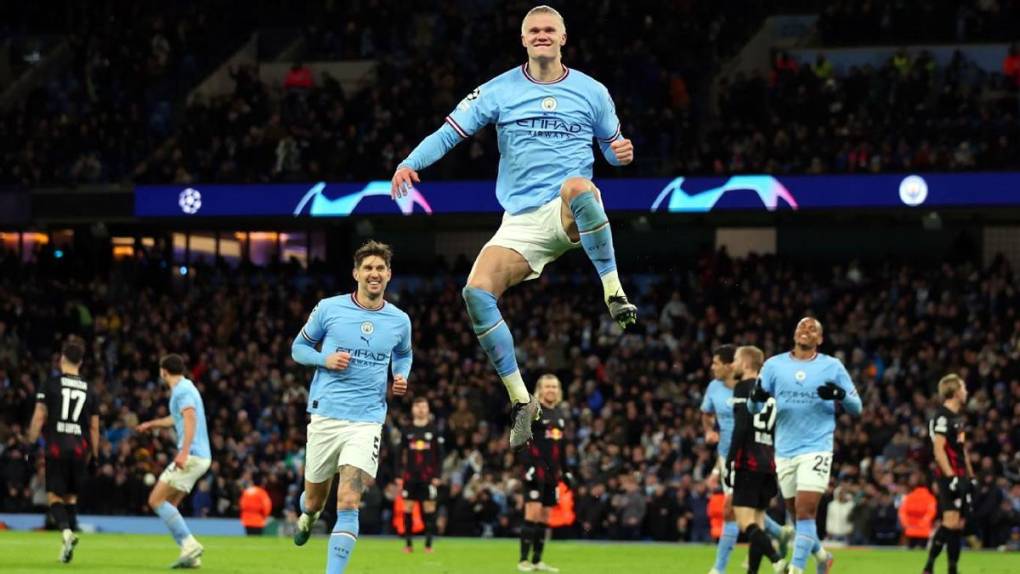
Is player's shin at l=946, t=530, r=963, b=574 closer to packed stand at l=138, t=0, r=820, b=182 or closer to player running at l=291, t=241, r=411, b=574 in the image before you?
player running at l=291, t=241, r=411, b=574

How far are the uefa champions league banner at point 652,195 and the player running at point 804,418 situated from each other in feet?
47.9

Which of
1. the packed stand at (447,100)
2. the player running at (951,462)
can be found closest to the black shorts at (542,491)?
the player running at (951,462)

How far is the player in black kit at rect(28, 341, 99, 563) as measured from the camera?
17.9 meters

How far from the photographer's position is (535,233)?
918cm

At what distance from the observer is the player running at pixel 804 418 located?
1435cm

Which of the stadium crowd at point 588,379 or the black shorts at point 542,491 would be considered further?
the stadium crowd at point 588,379

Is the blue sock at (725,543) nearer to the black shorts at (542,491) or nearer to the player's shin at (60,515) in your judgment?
the black shorts at (542,491)

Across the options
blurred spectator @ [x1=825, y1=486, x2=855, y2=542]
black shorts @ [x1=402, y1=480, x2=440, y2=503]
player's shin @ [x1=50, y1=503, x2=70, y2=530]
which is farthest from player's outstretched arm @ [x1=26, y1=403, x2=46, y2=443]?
blurred spectator @ [x1=825, y1=486, x2=855, y2=542]

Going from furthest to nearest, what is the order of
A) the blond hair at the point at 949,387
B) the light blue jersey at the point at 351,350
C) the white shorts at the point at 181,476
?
the white shorts at the point at 181,476 → the blond hair at the point at 949,387 → the light blue jersey at the point at 351,350

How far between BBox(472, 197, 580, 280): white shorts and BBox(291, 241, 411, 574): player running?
11.0ft

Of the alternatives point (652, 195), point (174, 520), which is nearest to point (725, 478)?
point (174, 520)

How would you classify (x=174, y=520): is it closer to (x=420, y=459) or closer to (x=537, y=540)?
(x=537, y=540)

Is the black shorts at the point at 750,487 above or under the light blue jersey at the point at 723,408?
under

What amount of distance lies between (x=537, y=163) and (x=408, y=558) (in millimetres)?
11509
